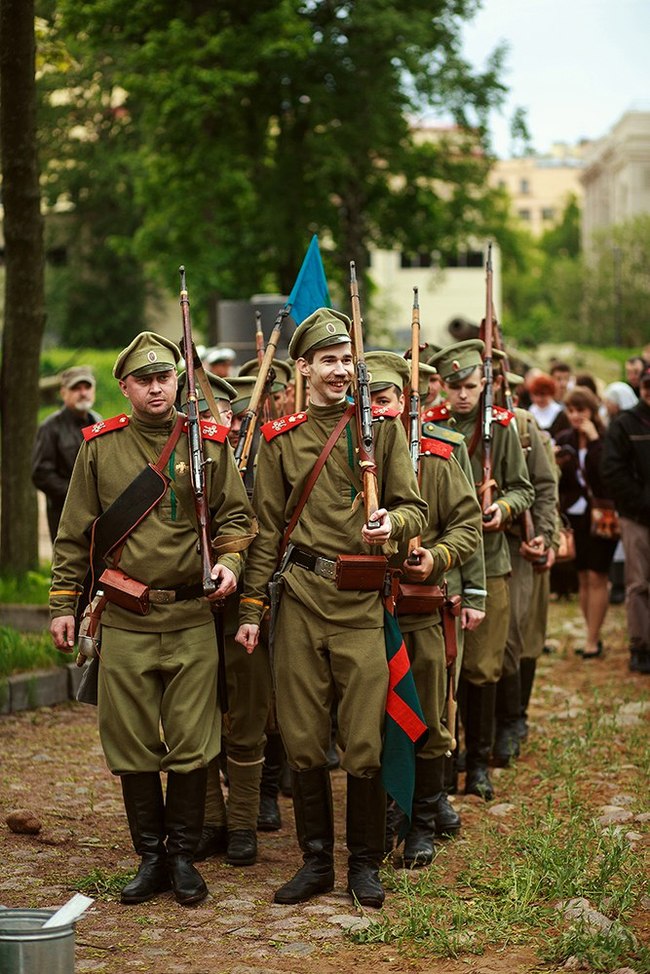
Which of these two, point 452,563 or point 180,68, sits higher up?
point 180,68

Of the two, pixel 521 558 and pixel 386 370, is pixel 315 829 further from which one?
pixel 521 558

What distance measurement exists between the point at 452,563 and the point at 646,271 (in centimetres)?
6904

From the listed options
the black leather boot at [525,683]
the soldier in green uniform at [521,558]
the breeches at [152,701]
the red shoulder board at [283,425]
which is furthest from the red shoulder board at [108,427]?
the black leather boot at [525,683]

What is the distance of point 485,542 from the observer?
886cm

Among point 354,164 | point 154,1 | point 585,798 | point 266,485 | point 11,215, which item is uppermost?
point 154,1

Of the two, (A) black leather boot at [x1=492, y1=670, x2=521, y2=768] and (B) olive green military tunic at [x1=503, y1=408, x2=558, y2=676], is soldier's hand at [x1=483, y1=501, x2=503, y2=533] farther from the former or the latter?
(A) black leather boot at [x1=492, y1=670, x2=521, y2=768]

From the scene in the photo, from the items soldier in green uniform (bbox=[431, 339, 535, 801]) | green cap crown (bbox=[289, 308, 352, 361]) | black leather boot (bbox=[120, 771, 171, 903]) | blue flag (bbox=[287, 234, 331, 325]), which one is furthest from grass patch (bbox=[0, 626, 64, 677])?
green cap crown (bbox=[289, 308, 352, 361])

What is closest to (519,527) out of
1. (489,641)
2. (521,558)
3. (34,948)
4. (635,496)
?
(521,558)

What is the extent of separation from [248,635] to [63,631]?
2.43 feet

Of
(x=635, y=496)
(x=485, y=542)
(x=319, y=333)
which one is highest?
(x=319, y=333)

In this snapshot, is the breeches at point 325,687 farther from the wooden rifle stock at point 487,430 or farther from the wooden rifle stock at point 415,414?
the wooden rifle stock at point 487,430

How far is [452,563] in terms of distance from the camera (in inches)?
287

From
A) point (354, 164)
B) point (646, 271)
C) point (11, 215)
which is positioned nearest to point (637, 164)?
point (646, 271)

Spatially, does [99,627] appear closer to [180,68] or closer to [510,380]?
[510,380]
